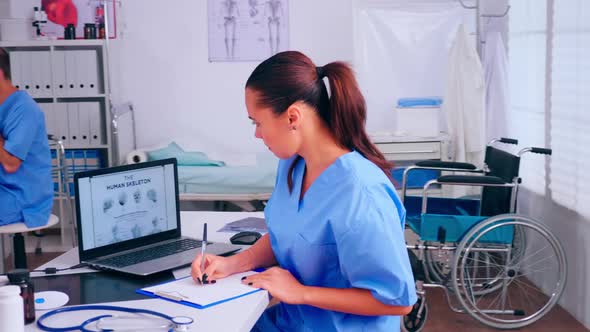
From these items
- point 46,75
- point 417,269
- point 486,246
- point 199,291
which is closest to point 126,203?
point 199,291

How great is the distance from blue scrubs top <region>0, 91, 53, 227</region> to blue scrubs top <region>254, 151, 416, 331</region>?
78.6 inches

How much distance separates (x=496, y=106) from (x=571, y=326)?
1447 millimetres

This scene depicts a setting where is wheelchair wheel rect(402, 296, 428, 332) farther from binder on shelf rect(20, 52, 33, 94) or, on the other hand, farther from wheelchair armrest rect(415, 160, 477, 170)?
binder on shelf rect(20, 52, 33, 94)

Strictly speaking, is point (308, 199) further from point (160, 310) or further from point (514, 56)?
point (514, 56)

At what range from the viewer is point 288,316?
1.82 metres

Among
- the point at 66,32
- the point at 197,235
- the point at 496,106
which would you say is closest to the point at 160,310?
the point at 197,235

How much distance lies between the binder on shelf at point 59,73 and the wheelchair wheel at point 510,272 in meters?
2.65

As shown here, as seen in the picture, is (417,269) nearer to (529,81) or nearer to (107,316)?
(529,81)

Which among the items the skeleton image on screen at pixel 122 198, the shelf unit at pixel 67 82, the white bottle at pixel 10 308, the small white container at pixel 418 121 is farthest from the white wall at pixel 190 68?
the white bottle at pixel 10 308

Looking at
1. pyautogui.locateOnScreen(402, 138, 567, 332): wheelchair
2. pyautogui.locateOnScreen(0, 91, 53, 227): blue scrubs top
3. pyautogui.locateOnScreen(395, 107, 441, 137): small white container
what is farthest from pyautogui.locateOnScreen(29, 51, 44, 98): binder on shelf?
pyautogui.locateOnScreen(402, 138, 567, 332): wheelchair

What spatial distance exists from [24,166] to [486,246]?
7.03 feet

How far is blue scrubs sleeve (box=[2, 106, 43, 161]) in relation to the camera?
11.3ft

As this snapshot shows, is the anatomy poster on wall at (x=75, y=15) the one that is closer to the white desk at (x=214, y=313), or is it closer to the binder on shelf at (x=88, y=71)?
the binder on shelf at (x=88, y=71)

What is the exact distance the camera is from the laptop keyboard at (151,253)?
199 centimetres
